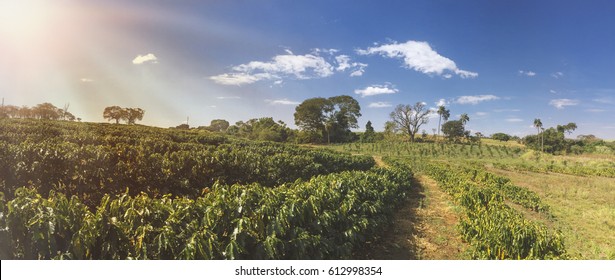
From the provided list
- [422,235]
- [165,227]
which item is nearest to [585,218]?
[422,235]

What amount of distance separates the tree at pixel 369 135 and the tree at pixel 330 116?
9246 mm

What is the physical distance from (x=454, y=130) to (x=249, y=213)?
9870cm

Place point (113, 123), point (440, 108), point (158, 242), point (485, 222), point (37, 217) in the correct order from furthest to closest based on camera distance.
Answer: point (440, 108), point (113, 123), point (485, 222), point (158, 242), point (37, 217)

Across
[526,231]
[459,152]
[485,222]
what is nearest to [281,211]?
[526,231]

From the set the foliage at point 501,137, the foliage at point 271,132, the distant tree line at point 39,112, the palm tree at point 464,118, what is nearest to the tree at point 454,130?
the palm tree at point 464,118

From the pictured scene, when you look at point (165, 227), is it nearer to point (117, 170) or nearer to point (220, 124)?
point (117, 170)

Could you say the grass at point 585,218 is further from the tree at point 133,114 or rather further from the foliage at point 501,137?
the foliage at point 501,137

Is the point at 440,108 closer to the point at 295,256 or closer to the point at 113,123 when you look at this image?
the point at 113,123

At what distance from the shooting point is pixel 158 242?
154 inches

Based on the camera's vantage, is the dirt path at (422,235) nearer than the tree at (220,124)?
Yes

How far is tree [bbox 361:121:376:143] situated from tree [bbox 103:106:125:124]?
51033 mm

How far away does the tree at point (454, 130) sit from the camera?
92438 mm

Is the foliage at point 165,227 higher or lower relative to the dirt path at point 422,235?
higher
